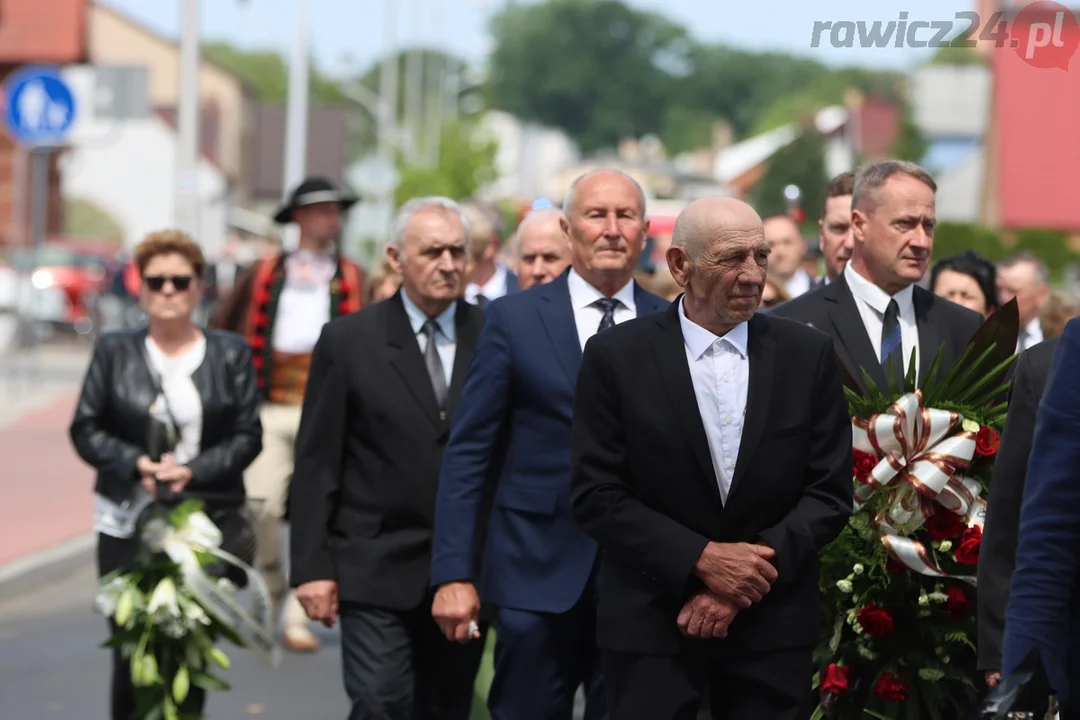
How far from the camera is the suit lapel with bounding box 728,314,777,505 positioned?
483 cm

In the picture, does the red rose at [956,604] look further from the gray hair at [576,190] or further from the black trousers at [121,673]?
the black trousers at [121,673]

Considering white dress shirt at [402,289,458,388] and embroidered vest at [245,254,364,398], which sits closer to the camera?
white dress shirt at [402,289,458,388]

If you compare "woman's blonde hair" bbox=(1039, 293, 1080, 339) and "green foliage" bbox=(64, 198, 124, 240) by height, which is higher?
"woman's blonde hair" bbox=(1039, 293, 1080, 339)

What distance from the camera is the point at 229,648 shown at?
11.0 meters

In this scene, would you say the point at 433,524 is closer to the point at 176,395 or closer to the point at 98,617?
the point at 176,395

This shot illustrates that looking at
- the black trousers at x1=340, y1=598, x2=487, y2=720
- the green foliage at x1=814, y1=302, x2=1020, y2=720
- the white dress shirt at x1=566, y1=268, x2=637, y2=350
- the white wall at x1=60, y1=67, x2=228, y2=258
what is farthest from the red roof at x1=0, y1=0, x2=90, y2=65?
the green foliage at x1=814, y1=302, x2=1020, y2=720

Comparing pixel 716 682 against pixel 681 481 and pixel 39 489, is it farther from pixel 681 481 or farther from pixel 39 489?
pixel 39 489

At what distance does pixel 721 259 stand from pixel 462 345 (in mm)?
2275

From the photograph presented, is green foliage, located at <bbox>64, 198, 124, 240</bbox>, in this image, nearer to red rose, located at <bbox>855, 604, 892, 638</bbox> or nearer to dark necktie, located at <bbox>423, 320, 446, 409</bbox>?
dark necktie, located at <bbox>423, 320, 446, 409</bbox>

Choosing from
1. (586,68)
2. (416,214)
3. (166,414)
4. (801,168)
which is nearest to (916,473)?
(416,214)

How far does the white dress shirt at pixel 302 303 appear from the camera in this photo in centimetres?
1023

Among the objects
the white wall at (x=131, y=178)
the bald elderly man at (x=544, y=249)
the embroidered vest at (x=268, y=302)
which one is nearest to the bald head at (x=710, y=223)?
the bald elderly man at (x=544, y=249)

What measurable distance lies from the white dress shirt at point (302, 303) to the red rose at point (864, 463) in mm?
4974

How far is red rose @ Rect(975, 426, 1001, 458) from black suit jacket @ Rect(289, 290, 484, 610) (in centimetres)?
188
